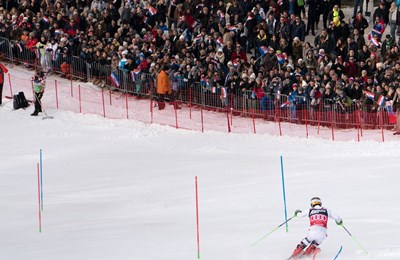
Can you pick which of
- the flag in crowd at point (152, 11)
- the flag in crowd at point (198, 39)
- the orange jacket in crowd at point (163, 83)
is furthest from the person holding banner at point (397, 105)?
the flag in crowd at point (152, 11)

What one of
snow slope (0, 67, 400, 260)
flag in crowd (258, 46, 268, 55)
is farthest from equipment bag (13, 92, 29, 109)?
flag in crowd (258, 46, 268, 55)

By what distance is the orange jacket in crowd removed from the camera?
3428cm

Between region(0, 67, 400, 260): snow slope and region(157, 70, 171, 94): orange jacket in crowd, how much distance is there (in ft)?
4.63

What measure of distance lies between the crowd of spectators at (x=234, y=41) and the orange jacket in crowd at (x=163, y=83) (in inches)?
18.2

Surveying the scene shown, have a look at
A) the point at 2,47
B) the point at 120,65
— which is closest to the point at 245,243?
the point at 120,65

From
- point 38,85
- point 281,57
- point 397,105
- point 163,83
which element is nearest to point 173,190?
point 397,105

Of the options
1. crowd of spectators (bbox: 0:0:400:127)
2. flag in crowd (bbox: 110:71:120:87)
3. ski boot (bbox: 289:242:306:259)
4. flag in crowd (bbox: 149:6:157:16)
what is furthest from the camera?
flag in crowd (bbox: 149:6:157:16)

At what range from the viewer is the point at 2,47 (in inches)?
1532

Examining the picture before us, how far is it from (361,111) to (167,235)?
10.4 meters

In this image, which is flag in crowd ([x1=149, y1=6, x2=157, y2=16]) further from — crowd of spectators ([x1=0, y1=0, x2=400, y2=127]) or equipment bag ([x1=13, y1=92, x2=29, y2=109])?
equipment bag ([x1=13, y1=92, x2=29, y2=109])

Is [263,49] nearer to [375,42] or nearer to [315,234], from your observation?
[375,42]

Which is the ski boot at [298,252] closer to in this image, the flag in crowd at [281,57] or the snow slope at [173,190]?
the snow slope at [173,190]

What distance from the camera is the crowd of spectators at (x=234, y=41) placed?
3278 cm

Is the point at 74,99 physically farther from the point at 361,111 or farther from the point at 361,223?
the point at 361,223
